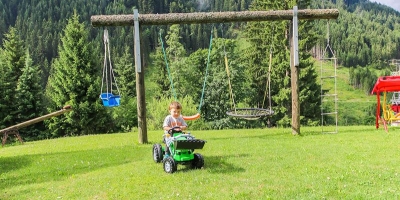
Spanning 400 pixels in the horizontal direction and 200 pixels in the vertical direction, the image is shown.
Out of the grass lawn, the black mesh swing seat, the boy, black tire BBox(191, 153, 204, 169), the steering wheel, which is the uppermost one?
the boy

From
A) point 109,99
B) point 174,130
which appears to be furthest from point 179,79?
point 174,130

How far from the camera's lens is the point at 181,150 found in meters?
9.15

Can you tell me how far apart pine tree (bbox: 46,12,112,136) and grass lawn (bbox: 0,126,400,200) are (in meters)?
25.2

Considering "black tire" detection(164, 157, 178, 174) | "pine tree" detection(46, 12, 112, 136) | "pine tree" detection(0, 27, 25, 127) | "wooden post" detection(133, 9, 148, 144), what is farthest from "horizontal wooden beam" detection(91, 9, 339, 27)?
"pine tree" detection(0, 27, 25, 127)

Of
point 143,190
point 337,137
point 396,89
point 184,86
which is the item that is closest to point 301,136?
point 337,137

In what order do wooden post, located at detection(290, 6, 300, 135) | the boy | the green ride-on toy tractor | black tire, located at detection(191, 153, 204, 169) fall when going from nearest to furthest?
1. the green ride-on toy tractor
2. black tire, located at detection(191, 153, 204, 169)
3. the boy
4. wooden post, located at detection(290, 6, 300, 135)

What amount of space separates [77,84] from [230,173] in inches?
1260

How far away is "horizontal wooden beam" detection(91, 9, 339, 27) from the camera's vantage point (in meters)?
14.3

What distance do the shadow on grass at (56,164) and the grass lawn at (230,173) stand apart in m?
0.03

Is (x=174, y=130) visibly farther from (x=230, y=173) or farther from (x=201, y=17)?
(x=201, y=17)

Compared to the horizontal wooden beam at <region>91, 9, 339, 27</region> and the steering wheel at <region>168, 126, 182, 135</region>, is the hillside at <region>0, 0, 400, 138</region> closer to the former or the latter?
the horizontal wooden beam at <region>91, 9, 339, 27</region>

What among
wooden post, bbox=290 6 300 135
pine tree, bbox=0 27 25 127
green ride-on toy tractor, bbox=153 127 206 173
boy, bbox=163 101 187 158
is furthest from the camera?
pine tree, bbox=0 27 25 127

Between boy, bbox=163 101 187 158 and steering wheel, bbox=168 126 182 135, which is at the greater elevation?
boy, bbox=163 101 187 158

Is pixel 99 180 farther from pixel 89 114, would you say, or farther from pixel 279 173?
pixel 89 114
